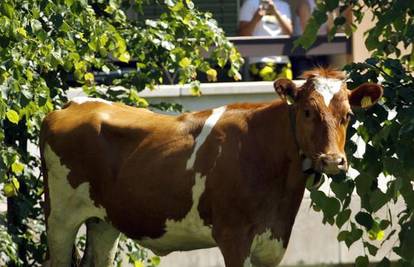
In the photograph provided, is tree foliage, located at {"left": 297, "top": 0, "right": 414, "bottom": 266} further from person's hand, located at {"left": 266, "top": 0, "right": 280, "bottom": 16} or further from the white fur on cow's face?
person's hand, located at {"left": 266, "top": 0, "right": 280, "bottom": 16}

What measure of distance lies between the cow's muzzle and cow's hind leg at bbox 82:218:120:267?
7.38 feet

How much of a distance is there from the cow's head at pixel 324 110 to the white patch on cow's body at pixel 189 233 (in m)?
0.76

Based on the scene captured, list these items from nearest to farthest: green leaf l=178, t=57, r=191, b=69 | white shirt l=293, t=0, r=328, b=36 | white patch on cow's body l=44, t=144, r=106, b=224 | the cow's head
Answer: the cow's head, white patch on cow's body l=44, t=144, r=106, b=224, green leaf l=178, t=57, r=191, b=69, white shirt l=293, t=0, r=328, b=36

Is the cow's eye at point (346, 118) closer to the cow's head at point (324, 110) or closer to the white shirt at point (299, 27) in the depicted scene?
the cow's head at point (324, 110)

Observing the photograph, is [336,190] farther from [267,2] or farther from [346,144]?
[267,2]

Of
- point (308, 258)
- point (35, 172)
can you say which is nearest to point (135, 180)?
point (35, 172)

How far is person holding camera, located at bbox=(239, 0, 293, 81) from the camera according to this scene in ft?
48.0

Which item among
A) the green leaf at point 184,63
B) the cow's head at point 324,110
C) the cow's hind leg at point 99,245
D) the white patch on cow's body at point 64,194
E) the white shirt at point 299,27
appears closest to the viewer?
the cow's head at point 324,110

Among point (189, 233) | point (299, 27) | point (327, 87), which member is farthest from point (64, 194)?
point (299, 27)

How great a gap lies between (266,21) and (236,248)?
22.8 ft

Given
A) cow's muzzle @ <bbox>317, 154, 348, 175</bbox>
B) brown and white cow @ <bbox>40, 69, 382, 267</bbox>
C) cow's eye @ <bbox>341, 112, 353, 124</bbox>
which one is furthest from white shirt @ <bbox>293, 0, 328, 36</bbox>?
cow's muzzle @ <bbox>317, 154, 348, 175</bbox>

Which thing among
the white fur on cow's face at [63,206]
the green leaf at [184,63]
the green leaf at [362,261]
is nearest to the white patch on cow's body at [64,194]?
the white fur on cow's face at [63,206]

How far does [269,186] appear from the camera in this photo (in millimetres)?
8453

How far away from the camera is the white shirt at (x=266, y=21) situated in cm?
1464
